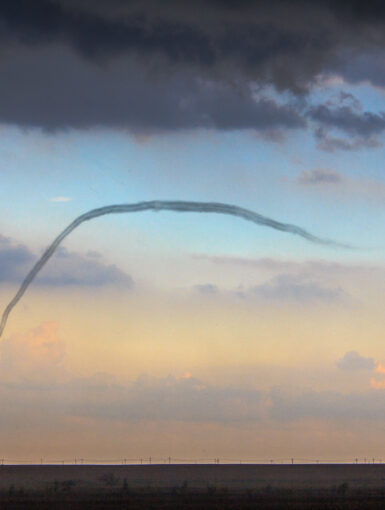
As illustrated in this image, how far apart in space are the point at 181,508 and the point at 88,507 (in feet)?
26.5

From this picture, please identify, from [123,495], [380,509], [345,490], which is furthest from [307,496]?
[380,509]

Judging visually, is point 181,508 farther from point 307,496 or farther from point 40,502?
point 307,496

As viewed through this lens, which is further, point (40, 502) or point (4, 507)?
point (40, 502)

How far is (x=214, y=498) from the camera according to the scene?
344 ft

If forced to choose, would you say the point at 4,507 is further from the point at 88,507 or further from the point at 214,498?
the point at 214,498

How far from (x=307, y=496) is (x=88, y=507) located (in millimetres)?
34636

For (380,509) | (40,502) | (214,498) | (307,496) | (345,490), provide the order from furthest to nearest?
(345,490)
(307,496)
(214,498)
(40,502)
(380,509)

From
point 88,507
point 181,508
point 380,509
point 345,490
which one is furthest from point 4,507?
point 345,490

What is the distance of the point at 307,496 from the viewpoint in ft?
376

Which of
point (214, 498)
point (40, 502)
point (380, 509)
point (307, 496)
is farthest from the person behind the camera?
point (307, 496)

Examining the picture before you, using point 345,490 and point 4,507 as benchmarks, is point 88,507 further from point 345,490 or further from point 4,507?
point 345,490

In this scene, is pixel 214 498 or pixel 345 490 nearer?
pixel 214 498

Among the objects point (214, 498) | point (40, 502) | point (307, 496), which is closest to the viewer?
point (40, 502)

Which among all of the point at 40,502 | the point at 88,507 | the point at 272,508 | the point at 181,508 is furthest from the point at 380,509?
the point at 40,502
